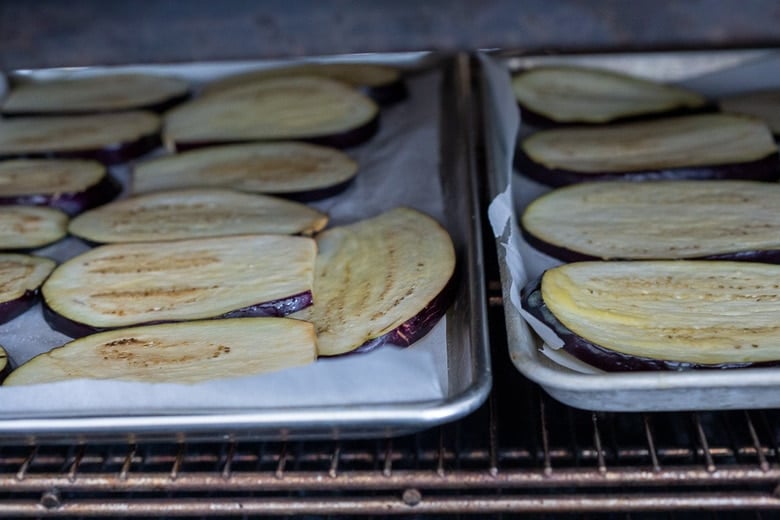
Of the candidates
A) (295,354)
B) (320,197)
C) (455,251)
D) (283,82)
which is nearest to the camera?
(295,354)

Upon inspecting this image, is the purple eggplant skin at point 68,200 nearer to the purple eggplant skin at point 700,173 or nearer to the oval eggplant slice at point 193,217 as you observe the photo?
the oval eggplant slice at point 193,217

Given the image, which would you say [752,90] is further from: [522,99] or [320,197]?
[320,197]

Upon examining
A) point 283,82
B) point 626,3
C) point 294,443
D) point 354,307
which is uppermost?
point 626,3

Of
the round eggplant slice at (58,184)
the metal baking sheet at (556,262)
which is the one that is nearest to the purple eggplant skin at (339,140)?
the round eggplant slice at (58,184)

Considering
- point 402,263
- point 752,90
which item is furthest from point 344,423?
point 752,90

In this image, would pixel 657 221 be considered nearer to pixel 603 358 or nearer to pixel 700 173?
pixel 700 173

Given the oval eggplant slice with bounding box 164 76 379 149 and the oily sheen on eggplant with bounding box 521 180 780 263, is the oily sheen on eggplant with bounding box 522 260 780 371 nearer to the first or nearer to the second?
the oily sheen on eggplant with bounding box 521 180 780 263
